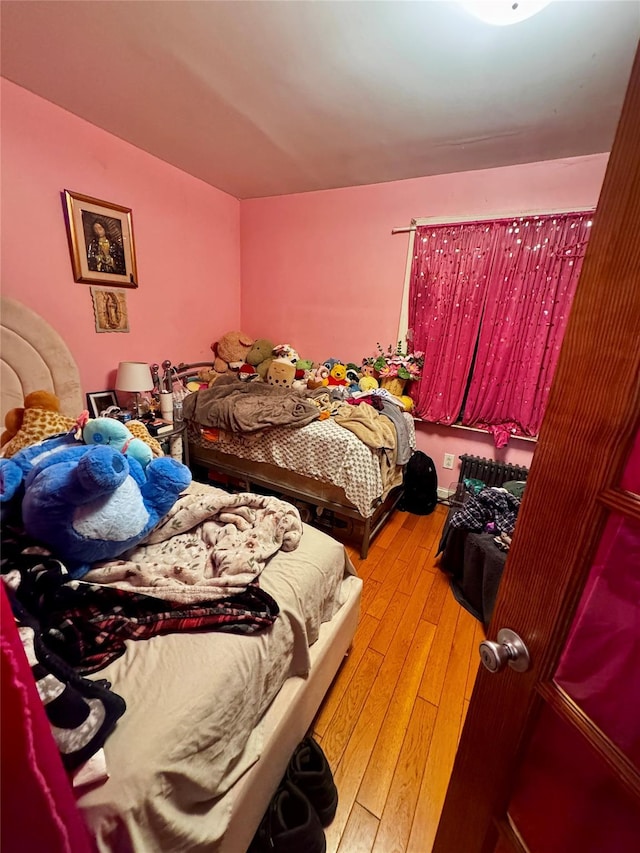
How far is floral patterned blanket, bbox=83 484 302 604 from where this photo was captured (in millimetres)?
984

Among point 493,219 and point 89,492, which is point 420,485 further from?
point 89,492

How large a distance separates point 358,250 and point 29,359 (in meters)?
2.40

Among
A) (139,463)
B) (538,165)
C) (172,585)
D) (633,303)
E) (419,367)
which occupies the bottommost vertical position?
(172,585)

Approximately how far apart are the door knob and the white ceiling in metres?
1.89

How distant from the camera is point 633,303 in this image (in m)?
0.42

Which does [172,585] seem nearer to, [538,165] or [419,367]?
[419,367]

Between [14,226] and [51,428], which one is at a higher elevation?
[14,226]

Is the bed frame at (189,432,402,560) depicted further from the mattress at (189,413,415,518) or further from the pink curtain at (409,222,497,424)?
the pink curtain at (409,222,497,424)

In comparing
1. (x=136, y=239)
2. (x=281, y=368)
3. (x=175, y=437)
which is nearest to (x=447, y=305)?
(x=281, y=368)

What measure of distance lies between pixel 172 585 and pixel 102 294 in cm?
221

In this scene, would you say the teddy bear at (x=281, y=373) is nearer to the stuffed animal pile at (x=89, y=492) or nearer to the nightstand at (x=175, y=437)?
the nightstand at (x=175, y=437)

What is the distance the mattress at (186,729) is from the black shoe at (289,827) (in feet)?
0.86

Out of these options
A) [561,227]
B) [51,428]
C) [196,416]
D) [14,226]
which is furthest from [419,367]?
[14,226]

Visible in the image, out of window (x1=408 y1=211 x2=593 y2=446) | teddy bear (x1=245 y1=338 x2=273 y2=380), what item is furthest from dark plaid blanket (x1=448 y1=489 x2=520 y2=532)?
teddy bear (x1=245 y1=338 x2=273 y2=380)
